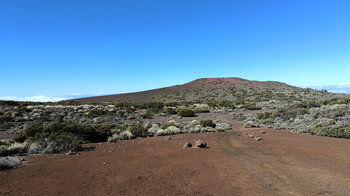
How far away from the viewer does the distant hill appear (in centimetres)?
5422

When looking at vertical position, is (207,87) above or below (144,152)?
above

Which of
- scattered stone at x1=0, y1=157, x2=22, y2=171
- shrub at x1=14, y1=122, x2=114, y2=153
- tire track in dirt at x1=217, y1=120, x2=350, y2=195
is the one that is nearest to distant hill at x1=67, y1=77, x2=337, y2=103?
shrub at x1=14, y1=122, x2=114, y2=153

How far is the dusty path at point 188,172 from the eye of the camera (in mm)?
4824

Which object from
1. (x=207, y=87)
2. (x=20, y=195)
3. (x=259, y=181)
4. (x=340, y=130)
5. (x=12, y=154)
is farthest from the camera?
(x=207, y=87)

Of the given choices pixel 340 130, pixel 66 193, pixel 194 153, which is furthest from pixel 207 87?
pixel 66 193

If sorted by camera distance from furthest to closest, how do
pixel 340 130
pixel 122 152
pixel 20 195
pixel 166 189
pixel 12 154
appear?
pixel 340 130 → pixel 122 152 → pixel 12 154 → pixel 166 189 → pixel 20 195

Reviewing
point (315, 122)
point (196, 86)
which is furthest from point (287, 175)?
point (196, 86)

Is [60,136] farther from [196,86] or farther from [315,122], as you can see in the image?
[196,86]

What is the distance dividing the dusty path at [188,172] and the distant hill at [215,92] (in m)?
44.9

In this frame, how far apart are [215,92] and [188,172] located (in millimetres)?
58287

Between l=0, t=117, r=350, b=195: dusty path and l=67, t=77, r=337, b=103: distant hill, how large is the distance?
44.9 metres

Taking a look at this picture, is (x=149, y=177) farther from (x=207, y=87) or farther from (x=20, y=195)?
(x=207, y=87)

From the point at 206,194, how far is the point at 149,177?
1909mm

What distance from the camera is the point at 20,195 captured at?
4527 mm
